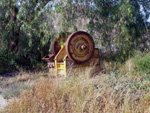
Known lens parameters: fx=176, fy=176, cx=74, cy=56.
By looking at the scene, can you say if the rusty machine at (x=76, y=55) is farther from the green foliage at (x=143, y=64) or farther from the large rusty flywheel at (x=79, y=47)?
the green foliage at (x=143, y=64)

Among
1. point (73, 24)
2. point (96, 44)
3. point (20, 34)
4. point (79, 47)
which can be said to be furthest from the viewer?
point (20, 34)

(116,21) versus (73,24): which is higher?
(116,21)

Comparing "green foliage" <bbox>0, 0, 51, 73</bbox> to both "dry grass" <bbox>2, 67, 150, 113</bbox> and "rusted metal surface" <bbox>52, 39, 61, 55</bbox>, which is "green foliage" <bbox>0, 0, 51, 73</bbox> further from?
"dry grass" <bbox>2, 67, 150, 113</bbox>

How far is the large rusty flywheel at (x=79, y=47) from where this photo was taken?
23.9 feet

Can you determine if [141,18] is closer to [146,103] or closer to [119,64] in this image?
[119,64]

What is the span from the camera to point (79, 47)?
25.0 feet

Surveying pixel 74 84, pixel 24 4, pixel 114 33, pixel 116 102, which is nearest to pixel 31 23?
pixel 24 4

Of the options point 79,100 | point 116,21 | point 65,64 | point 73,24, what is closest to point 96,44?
point 116,21

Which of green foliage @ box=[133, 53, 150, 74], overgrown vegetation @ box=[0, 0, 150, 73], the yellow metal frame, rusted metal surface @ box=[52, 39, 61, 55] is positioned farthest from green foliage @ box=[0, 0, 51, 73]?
green foliage @ box=[133, 53, 150, 74]

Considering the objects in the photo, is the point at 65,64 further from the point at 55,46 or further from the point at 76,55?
the point at 55,46

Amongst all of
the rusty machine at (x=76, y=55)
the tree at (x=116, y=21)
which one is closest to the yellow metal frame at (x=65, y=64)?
the rusty machine at (x=76, y=55)

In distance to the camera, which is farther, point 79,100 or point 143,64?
point 143,64

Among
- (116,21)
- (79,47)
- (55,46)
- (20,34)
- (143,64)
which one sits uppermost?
(116,21)

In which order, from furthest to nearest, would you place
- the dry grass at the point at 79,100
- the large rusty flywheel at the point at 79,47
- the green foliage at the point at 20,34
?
the green foliage at the point at 20,34 → the large rusty flywheel at the point at 79,47 → the dry grass at the point at 79,100
